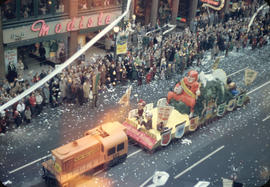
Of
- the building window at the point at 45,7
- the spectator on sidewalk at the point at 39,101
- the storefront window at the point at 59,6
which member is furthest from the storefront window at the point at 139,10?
the spectator on sidewalk at the point at 39,101

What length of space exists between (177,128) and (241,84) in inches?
382

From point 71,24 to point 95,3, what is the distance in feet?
8.93

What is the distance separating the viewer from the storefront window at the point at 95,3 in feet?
88.8

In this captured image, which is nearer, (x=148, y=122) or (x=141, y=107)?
(x=148, y=122)

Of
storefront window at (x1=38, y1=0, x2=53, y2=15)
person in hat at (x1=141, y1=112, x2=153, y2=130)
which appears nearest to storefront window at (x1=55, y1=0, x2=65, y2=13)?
storefront window at (x1=38, y1=0, x2=53, y2=15)

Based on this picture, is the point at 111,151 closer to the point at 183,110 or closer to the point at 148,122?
the point at 148,122

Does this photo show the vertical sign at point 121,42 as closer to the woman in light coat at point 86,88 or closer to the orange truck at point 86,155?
the woman in light coat at point 86,88

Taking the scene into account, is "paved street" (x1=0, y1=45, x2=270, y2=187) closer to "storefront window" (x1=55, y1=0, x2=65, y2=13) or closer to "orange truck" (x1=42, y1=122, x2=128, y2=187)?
"orange truck" (x1=42, y1=122, x2=128, y2=187)

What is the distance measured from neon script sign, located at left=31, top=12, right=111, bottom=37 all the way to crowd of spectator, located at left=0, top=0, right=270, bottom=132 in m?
2.37

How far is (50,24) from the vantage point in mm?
25438

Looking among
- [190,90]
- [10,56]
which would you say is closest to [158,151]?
[190,90]

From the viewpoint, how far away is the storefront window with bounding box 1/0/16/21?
74.2ft

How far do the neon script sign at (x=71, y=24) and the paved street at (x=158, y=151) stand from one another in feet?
18.3

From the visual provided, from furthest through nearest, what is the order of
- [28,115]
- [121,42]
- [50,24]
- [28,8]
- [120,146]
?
[50,24]
[28,8]
[121,42]
[28,115]
[120,146]
